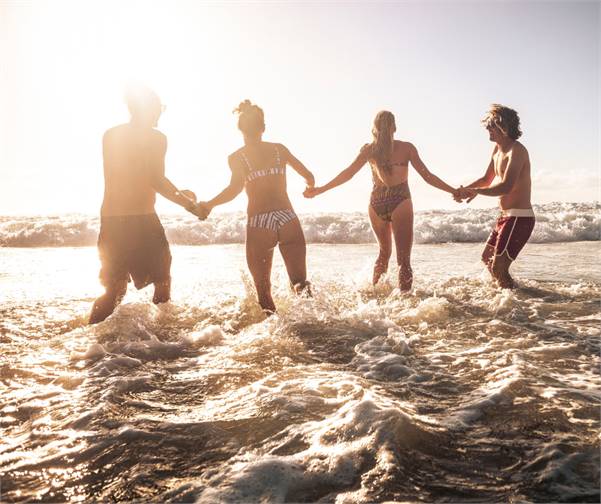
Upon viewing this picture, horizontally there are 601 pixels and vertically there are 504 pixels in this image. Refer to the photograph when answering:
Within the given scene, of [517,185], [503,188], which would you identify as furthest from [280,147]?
[517,185]

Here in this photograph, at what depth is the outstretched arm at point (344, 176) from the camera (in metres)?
6.15

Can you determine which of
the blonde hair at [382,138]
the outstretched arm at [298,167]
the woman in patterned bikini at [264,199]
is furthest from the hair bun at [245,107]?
the blonde hair at [382,138]

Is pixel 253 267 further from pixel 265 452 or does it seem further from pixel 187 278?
pixel 187 278

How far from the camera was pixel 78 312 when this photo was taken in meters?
6.09

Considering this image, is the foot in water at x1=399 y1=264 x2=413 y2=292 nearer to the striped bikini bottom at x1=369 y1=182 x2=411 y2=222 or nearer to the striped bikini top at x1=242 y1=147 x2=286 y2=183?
the striped bikini bottom at x1=369 y1=182 x2=411 y2=222

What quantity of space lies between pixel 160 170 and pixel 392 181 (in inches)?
116

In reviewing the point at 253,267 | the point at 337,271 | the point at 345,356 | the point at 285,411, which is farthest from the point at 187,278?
the point at 285,411

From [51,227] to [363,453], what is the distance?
22786mm

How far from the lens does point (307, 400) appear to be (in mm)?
2920

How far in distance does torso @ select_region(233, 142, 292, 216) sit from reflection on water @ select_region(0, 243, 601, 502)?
109 centimetres

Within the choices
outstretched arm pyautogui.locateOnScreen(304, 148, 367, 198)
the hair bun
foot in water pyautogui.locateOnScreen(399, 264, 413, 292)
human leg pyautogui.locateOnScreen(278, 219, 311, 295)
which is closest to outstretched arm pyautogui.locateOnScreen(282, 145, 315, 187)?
outstretched arm pyautogui.locateOnScreen(304, 148, 367, 198)

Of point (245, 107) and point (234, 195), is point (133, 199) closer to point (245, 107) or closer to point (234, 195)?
point (234, 195)

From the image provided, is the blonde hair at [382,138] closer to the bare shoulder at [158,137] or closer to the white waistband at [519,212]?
the white waistband at [519,212]

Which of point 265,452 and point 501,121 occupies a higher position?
point 501,121
